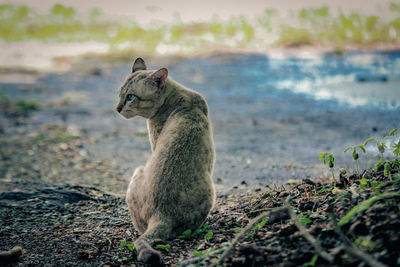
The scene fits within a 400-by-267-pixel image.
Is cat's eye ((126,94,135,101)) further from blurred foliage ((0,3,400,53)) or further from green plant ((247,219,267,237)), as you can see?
blurred foliage ((0,3,400,53))

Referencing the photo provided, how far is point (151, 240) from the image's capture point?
320 cm

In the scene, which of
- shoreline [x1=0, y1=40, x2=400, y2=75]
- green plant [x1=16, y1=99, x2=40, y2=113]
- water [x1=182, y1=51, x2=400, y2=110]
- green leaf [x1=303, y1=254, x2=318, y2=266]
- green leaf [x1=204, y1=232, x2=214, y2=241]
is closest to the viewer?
green leaf [x1=303, y1=254, x2=318, y2=266]

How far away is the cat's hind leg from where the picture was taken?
2.89m

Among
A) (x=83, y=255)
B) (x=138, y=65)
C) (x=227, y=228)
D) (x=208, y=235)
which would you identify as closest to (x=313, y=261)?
(x=208, y=235)

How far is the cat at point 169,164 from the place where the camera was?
3.37 meters

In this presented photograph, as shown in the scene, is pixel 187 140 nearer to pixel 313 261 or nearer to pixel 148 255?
pixel 148 255

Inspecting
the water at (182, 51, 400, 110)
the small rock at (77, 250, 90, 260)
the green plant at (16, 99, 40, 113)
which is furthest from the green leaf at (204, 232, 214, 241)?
the green plant at (16, 99, 40, 113)

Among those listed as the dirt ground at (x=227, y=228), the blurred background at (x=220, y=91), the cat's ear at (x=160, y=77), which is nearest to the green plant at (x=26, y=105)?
the blurred background at (x=220, y=91)

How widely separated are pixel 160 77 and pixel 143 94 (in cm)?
24

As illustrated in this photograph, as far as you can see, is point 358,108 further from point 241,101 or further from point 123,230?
point 123,230

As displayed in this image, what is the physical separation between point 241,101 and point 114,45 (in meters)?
8.11

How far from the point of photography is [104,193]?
5246 millimetres

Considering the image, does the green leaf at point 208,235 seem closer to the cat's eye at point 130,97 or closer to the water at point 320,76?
the cat's eye at point 130,97

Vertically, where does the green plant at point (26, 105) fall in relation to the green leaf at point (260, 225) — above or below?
above
